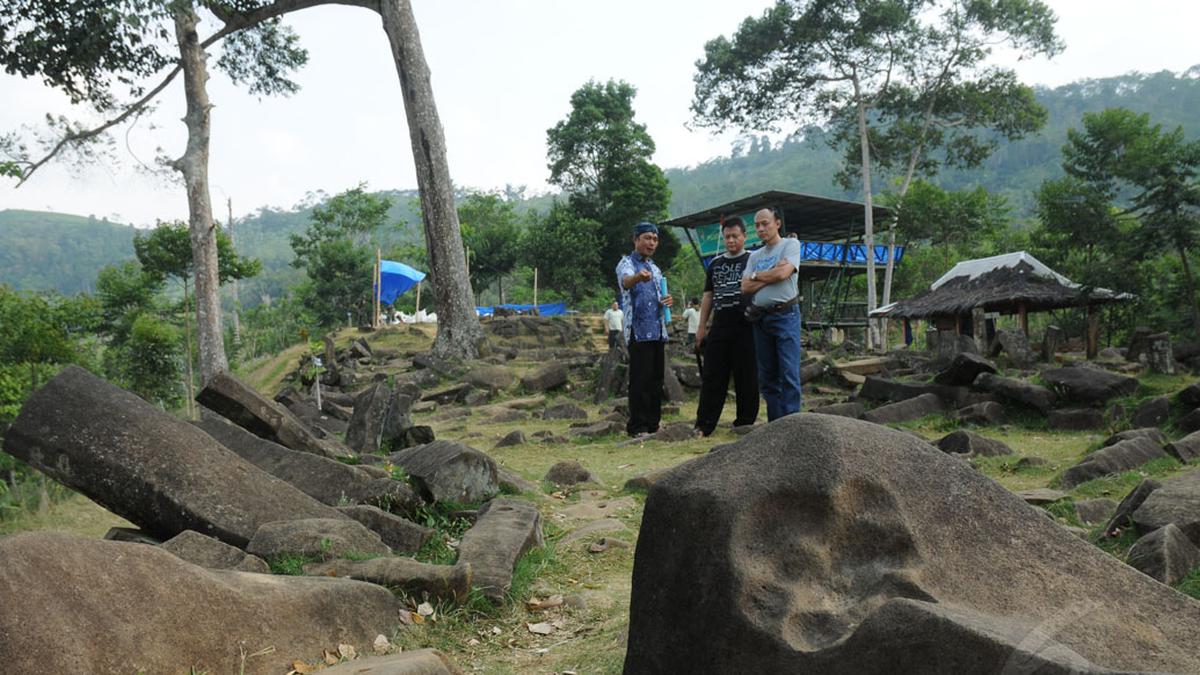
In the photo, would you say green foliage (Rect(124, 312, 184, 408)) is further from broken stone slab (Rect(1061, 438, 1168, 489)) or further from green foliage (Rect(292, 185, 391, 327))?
broken stone slab (Rect(1061, 438, 1168, 489))

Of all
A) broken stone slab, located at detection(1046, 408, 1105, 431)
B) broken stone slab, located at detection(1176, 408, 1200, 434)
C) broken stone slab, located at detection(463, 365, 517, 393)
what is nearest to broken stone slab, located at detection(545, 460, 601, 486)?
broken stone slab, located at detection(1176, 408, 1200, 434)

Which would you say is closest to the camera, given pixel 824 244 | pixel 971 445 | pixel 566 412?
pixel 971 445

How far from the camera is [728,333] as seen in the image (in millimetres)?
6668

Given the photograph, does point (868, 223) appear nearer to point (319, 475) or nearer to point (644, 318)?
point (644, 318)

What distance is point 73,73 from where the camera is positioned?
56.1ft

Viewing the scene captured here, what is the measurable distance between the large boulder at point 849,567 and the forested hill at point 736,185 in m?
50.4

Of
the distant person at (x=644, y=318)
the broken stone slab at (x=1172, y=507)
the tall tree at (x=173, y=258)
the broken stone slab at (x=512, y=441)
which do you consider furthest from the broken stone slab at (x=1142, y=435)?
the tall tree at (x=173, y=258)

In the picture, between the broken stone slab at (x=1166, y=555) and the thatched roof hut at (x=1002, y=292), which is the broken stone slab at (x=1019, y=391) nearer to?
the broken stone slab at (x=1166, y=555)

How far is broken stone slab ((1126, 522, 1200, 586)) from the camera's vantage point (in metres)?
2.62

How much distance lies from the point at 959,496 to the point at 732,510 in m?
0.56

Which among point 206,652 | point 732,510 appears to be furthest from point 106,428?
point 732,510

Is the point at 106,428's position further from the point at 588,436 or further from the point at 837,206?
the point at 837,206

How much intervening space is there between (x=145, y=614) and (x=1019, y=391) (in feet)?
26.8

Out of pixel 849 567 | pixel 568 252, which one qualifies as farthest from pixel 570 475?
pixel 568 252
